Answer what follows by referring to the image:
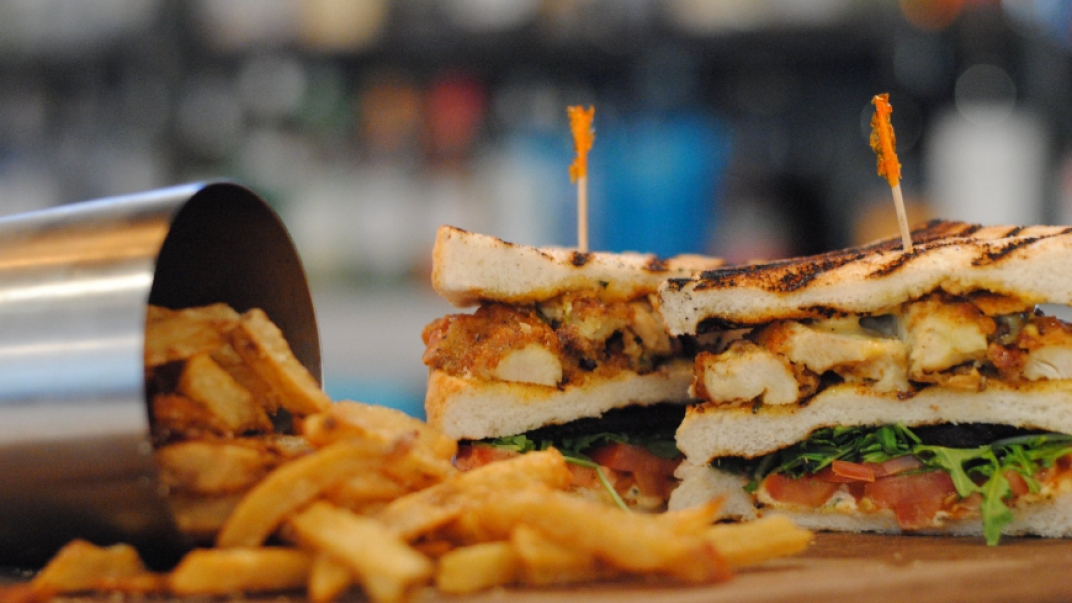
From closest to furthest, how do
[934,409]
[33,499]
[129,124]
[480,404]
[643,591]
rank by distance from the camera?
[643,591], [33,499], [934,409], [480,404], [129,124]

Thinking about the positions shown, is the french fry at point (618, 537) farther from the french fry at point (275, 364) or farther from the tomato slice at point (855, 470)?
the tomato slice at point (855, 470)

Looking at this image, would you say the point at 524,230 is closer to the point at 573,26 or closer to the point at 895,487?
the point at 573,26

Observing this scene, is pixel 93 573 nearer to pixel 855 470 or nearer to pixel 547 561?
pixel 547 561

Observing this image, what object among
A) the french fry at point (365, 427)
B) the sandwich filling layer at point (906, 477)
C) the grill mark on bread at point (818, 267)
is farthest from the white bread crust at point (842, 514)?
the french fry at point (365, 427)

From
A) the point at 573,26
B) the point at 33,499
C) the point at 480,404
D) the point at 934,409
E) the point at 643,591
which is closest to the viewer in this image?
the point at 643,591

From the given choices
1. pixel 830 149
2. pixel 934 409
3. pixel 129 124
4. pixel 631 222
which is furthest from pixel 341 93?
pixel 934 409

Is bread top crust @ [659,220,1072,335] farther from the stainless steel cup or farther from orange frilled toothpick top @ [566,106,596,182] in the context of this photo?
the stainless steel cup
